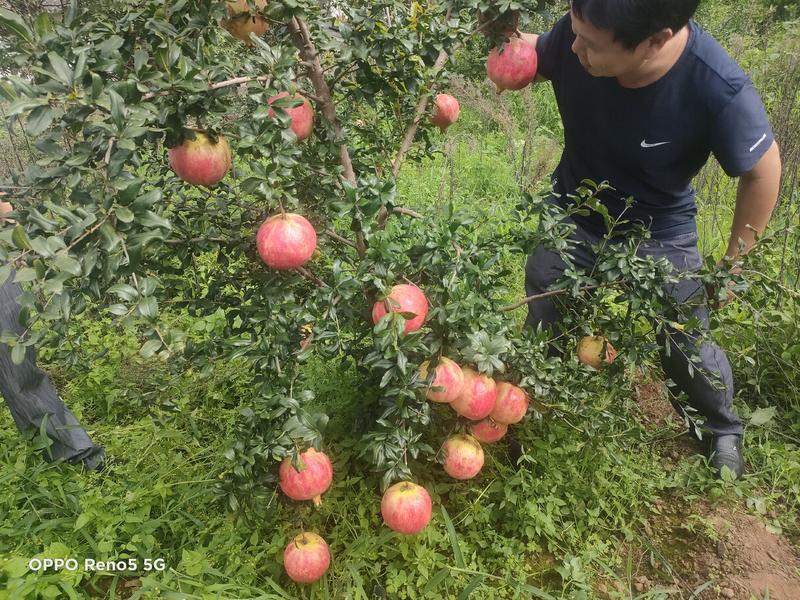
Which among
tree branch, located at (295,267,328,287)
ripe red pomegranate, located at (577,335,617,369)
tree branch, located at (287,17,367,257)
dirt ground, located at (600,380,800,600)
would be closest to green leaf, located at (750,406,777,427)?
dirt ground, located at (600,380,800,600)

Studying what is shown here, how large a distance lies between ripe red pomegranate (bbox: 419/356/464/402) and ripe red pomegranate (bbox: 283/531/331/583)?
2.28 ft

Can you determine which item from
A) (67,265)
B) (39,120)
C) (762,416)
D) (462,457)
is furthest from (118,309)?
(762,416)

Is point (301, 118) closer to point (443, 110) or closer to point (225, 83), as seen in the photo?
point (225, 83)

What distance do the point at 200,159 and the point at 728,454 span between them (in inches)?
96.2

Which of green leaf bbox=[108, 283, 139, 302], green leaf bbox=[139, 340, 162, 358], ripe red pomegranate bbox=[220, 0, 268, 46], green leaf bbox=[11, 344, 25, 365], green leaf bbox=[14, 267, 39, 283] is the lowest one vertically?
green leaf bbox=[139, 340, 162, 358]

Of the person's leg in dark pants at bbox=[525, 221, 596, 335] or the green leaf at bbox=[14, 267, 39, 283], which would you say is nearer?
the green leaf at bbox=[14, 267, 39, 283]

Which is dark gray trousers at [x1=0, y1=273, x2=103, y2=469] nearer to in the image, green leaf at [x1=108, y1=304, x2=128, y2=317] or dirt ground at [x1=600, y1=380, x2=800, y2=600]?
green leaf at [x1=108, y1=304, x2=128, y2=317]

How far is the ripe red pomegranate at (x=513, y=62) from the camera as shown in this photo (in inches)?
73.9

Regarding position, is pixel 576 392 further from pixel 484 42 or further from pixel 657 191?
pixel 484 42

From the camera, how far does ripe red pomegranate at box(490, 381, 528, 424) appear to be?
186 centimetres

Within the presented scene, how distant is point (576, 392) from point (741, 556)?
0.97 m

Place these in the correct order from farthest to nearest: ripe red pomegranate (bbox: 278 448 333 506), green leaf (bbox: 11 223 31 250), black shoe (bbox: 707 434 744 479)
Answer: black shoe (bbox: 707 434 744 479)
ripe red pomegranate (bbox: 278 448 333 506)
green leaf (bbox: 11 223 31 250)

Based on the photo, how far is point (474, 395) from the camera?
1.70 meters

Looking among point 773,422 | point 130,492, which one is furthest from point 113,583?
point 773,422
